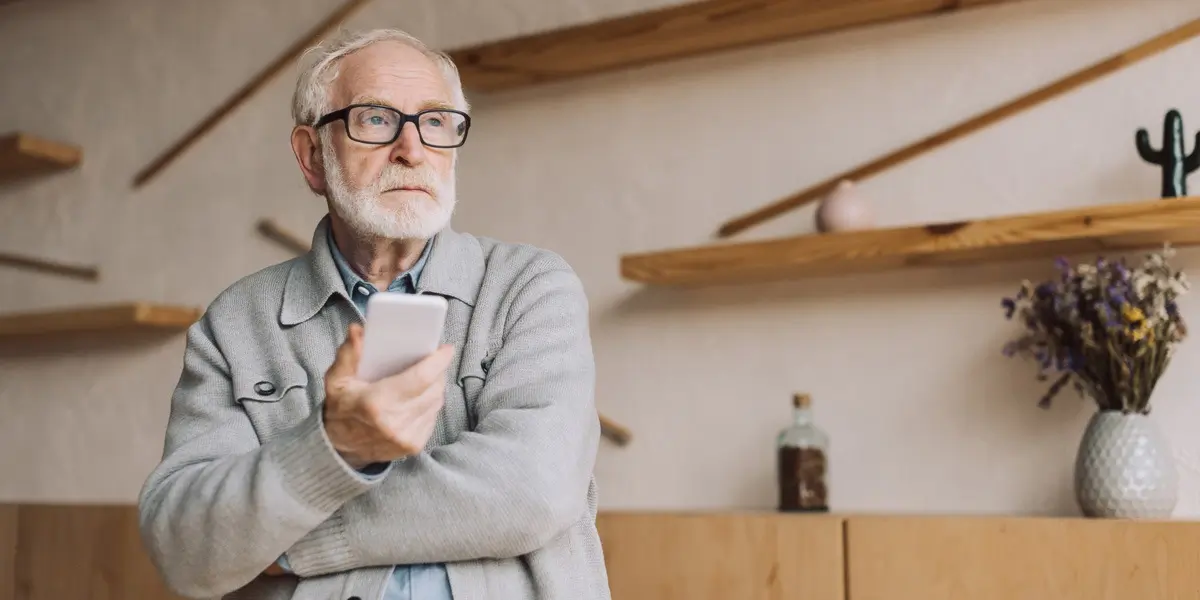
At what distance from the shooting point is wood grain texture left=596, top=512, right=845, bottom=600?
6.52ft

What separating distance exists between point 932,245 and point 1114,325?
1.03 ft

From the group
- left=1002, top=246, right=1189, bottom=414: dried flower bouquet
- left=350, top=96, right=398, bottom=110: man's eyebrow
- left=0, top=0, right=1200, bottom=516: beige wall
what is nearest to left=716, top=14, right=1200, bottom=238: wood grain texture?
left=0, top=0, right=1200, bottom=516: beige wall

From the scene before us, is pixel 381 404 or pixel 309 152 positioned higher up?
pixel 309 152

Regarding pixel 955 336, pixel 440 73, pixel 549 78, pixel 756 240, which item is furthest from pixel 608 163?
pixel 440 73

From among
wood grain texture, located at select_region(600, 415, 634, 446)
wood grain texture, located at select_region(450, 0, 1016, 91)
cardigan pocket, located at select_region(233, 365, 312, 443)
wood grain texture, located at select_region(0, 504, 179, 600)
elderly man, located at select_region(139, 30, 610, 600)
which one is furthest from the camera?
wood grain texture, located at select_region(0, 504, 179, 600)

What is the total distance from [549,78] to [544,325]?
1386 mm

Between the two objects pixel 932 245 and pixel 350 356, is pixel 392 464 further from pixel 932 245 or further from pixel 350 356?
pixel 932 245

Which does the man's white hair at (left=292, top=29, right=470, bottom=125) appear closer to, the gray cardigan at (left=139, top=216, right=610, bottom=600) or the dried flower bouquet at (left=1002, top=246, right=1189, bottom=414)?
the gray cardigan at (left=139, top=216, right=610, bottom=600)

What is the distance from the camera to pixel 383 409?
104cm

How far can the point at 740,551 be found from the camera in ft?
6.75

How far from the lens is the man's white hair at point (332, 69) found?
1478 mm

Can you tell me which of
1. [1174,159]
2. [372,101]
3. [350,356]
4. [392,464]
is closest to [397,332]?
[350,356]

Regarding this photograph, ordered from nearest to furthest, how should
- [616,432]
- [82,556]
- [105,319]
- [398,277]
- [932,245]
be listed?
1. [398,277]
2. [932,245]
3. [616,432]
4. [82,556]
5. [105,319]

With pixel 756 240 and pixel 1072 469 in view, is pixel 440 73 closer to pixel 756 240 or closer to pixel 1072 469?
pixel 756 240
